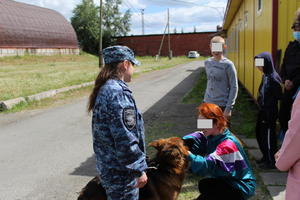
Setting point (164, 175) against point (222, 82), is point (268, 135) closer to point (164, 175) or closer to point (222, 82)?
point (222, 82)

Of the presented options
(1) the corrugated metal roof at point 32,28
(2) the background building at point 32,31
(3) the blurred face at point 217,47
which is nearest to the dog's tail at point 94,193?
(3) the blurred face at point 217,47

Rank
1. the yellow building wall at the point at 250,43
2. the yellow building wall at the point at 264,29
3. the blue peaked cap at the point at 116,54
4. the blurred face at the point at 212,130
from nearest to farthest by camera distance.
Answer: the blue peaked cap at the point at 116,54
the blurred face at the point at 212,130
the yellow building wall at the point at 264,29
the yellow building wall at the point at 250,43

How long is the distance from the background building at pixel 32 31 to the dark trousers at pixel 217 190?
39.0 m

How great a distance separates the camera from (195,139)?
3482 millimetres

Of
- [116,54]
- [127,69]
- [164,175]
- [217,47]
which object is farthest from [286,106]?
[116,54]

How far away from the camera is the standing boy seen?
17.0 feet

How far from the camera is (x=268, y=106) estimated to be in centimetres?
503

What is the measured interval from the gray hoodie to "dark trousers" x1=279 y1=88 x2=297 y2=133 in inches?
25.1

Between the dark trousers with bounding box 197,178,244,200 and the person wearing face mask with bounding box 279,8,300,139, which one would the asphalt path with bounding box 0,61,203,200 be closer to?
the dark trousers with bounding box 197,178,244,200

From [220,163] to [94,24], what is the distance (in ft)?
222

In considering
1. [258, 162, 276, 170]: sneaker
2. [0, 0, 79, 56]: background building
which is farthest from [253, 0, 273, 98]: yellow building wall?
[0, 0, 79, 56]: background building

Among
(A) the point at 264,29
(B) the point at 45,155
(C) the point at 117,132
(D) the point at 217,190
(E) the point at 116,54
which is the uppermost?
(A) the point at 264,29

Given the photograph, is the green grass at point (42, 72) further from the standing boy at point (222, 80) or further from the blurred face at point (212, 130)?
the blurred face at point (212, 130)

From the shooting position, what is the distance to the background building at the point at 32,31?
41.5 meters
